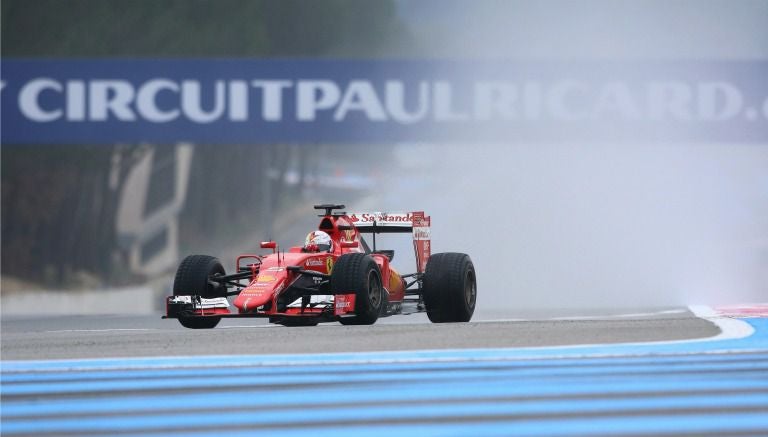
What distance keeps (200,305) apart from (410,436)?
25.6 ft

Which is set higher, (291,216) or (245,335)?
(291,216)

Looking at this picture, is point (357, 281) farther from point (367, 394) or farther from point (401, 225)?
point (367, 394)

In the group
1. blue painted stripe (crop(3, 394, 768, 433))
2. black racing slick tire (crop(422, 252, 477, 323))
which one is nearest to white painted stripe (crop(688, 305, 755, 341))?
black racing slick tire (crop(422, 252, 477, 323))

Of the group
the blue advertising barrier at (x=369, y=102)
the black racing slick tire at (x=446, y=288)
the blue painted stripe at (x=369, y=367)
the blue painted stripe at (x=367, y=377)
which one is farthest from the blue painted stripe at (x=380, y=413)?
the blue advertising barrier at (x=369, y=102)

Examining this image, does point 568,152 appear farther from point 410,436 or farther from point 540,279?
point 410,436

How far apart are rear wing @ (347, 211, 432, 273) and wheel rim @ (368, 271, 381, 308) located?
1.41 meters

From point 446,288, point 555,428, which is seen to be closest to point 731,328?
point 446,288

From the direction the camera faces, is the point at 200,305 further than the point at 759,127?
No

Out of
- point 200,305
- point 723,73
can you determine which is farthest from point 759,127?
point 200,305

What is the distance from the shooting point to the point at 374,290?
43.3 feet

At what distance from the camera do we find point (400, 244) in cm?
1488

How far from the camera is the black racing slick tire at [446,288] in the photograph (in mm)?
13844

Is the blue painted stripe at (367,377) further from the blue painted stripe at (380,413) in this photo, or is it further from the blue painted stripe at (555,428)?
the blue painted stripe at (555,428)

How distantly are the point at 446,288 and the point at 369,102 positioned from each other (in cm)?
1027
